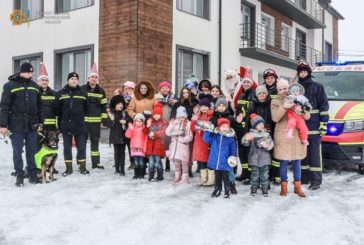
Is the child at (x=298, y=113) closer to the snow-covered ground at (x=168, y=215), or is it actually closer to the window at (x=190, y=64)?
the snow-covered ground at (x=168, y=215)

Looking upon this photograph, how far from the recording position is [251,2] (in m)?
17.3

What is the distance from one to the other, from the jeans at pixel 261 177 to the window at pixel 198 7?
9612mm

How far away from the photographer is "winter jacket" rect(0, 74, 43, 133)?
5949 mm

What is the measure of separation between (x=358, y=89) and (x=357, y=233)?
4.63 m

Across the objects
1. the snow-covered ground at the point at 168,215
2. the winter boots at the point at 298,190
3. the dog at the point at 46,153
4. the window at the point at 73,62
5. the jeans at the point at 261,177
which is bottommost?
the snow-covered ground at the point at 168,215

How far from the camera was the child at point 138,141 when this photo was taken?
260 inches

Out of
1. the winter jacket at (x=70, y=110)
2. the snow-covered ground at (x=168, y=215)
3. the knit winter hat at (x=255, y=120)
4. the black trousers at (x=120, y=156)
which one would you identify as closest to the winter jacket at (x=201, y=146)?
the snow-covered ground at (x=168, y=215)

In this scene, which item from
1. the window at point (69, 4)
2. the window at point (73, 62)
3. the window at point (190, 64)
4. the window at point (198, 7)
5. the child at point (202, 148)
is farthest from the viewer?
the window at point (198, 7)

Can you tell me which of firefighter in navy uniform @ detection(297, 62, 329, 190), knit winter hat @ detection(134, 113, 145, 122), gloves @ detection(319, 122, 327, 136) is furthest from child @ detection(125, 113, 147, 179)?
gloves @ detection(319, 122, 327, 136)

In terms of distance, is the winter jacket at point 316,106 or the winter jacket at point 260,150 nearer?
the winter jacket at point 260,150

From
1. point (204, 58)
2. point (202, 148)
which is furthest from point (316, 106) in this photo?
point (204, 58)

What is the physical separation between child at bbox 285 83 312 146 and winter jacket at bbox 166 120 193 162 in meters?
1.65

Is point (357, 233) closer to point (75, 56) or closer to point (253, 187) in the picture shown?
point (253, 187)

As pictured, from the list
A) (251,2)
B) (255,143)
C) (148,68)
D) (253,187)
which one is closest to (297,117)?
(255,143)
